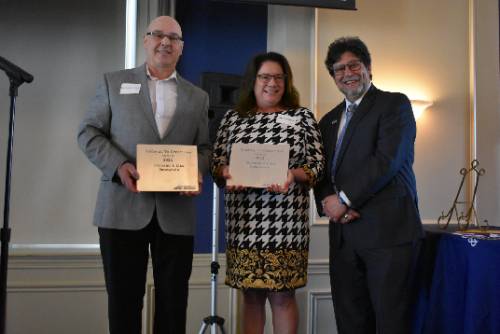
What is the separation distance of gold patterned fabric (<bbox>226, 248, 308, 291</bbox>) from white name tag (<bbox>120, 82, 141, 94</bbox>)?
2.63 ft

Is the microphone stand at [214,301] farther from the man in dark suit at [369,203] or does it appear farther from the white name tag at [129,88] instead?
the white name tag at [129,88]

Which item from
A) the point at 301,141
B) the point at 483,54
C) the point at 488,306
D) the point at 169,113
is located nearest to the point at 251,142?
the point at 301,141

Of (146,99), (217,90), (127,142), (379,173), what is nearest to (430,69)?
(217,90)

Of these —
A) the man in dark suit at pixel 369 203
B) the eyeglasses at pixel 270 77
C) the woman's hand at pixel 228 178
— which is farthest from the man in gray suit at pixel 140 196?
the man in dark suit at pixel 369 203

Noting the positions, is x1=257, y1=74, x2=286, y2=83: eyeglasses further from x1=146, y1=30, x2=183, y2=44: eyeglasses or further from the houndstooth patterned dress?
x1=146, y1=30, x2=183, y2=44: eyeglasses

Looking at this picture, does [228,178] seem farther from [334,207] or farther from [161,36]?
[161,36]

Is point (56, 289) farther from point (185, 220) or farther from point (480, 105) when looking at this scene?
point (480, 105)

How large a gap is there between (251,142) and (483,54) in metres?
2.25

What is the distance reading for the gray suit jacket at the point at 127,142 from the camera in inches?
69.1

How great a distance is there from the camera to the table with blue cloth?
80.3 inches

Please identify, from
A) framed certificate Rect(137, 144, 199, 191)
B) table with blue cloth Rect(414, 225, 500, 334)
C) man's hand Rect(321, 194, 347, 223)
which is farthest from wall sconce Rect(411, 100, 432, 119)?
framed certificate Rect(137, 144, 199, 191)

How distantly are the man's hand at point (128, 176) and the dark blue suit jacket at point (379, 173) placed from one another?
0.85m

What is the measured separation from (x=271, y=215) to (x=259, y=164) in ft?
0.82

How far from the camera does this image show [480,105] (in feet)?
11.0
